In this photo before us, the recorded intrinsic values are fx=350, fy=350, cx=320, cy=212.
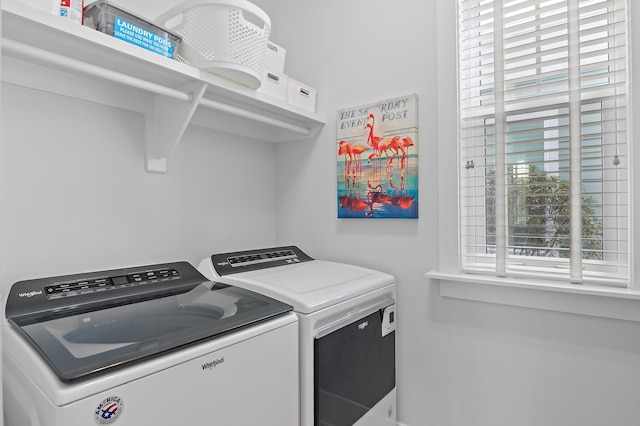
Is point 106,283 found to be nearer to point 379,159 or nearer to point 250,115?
point 250,115

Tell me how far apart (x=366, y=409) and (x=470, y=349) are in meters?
0.51

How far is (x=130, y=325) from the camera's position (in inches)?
37.9

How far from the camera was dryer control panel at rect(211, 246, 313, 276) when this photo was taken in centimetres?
154

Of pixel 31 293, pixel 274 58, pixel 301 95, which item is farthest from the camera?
pixel 301 95

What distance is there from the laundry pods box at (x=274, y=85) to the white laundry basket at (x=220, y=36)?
28 cm

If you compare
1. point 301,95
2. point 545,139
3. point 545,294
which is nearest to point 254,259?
point 301,95

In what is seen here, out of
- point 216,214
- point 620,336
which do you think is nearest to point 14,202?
point 216,214

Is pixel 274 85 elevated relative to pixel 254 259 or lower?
elevated

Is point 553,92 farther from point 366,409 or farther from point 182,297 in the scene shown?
point 182,297

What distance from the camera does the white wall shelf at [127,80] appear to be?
959mm

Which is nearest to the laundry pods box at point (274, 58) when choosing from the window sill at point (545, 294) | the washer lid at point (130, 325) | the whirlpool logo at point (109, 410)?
the washer lid at point (130, 325)

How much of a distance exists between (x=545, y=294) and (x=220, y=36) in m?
1.54

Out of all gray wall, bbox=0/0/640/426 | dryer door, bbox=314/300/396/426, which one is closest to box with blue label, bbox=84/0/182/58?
gray wall, bbox=0/0/640/426

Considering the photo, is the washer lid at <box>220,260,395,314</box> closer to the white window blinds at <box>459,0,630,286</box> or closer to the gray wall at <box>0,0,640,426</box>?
the gray wall at <box>0,0,640,426</box>
